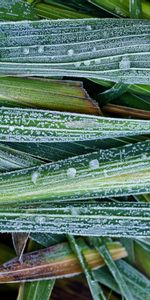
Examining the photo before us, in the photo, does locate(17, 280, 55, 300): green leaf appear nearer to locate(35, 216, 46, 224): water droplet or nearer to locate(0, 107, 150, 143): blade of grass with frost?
locate(35, 216, 46, 224): water droplet

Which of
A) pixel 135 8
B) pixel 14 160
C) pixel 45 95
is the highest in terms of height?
pixel 135 8

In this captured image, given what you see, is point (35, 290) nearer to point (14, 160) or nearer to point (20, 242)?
point (20, 242)

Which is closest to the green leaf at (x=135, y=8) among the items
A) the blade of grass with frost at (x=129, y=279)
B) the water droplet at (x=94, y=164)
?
the water droplet at (x=94, y=164)

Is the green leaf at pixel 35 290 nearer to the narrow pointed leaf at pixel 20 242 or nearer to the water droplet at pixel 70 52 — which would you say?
the narrow pointed leaf at pixel 20 242

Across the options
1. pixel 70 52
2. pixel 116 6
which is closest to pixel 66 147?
pixel 70 52

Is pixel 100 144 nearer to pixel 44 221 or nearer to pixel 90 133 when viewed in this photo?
pixel 90 133

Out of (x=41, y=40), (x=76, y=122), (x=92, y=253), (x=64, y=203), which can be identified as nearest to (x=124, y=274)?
(x=92, y=253)
